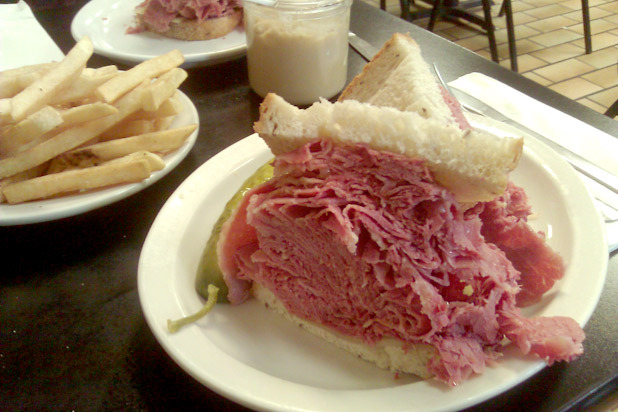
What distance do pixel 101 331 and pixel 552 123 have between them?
1635 mm

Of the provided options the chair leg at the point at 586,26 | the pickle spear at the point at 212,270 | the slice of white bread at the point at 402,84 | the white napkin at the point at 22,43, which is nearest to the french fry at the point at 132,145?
the pickle spear at the point at 212,270

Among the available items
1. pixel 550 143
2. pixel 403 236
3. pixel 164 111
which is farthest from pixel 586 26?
pixel 403 236

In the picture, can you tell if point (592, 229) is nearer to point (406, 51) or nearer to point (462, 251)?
point (462, 251)

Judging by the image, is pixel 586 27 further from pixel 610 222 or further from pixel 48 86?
pixel 48 86

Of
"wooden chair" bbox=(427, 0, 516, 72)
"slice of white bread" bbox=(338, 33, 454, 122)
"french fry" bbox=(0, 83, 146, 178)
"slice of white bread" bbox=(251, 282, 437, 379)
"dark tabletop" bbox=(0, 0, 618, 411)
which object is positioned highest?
"slice of white bread" bbox=(338, 33, 454, 122)

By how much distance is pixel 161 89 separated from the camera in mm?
1514

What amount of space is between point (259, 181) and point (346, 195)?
43 centimetres

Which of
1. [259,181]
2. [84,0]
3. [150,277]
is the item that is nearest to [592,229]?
[259,181]

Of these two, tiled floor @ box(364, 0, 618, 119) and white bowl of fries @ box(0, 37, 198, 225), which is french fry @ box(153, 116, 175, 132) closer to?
white bowl of fries @ box(0, 37, 198, 225)

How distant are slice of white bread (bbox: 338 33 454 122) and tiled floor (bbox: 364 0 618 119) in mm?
3323

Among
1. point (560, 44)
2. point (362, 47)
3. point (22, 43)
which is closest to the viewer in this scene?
point (22, 43)

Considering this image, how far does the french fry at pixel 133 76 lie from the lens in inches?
58.1

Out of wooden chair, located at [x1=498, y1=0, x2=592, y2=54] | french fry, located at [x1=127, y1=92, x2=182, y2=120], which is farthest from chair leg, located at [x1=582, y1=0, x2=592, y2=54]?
french fry, located at [x1=127, y1=92, x2=182, y2=120]

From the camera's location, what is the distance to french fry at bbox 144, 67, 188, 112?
1.48m
